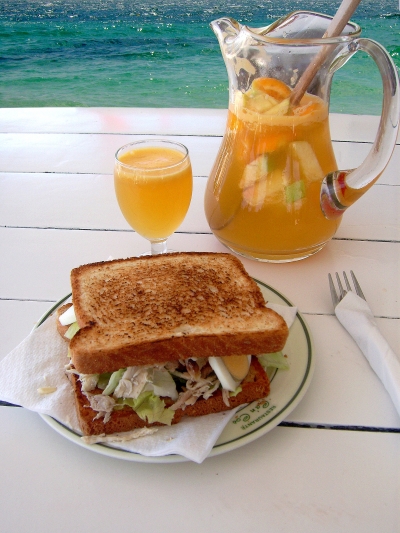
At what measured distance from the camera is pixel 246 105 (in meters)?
0.87

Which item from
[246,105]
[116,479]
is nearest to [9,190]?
[246,105]

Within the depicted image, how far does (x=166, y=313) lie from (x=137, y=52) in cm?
868

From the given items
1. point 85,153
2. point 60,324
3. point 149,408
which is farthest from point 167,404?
point 85,153

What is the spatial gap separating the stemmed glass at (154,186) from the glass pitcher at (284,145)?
8 centimetres

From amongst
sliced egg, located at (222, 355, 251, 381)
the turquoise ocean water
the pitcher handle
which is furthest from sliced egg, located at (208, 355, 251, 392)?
the turquoise ocean water

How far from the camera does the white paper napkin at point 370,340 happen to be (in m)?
0.67

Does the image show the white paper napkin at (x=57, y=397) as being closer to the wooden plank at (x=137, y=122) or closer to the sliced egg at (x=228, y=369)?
the sliced egg at (x=228, y=369)

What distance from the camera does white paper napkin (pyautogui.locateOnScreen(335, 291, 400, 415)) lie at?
2.21 ft

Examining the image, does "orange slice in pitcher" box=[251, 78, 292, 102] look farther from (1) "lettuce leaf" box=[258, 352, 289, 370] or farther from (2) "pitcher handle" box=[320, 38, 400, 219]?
(1) "lettuce leaf" box=[258, 352, 289, 370]

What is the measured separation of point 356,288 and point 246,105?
37cm

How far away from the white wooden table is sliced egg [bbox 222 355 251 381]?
0.08m

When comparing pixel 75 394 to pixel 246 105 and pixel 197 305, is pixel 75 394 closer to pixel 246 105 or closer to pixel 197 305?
pixel 197 305

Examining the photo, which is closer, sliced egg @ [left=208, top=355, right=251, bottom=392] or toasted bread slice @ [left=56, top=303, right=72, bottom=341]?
sliced egg @ [left=208, top=355, right=251, bottom=392]

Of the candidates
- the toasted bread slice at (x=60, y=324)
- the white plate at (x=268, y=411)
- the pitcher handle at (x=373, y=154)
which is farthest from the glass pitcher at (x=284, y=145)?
the toasted bread slice at (x=60, y=324)
